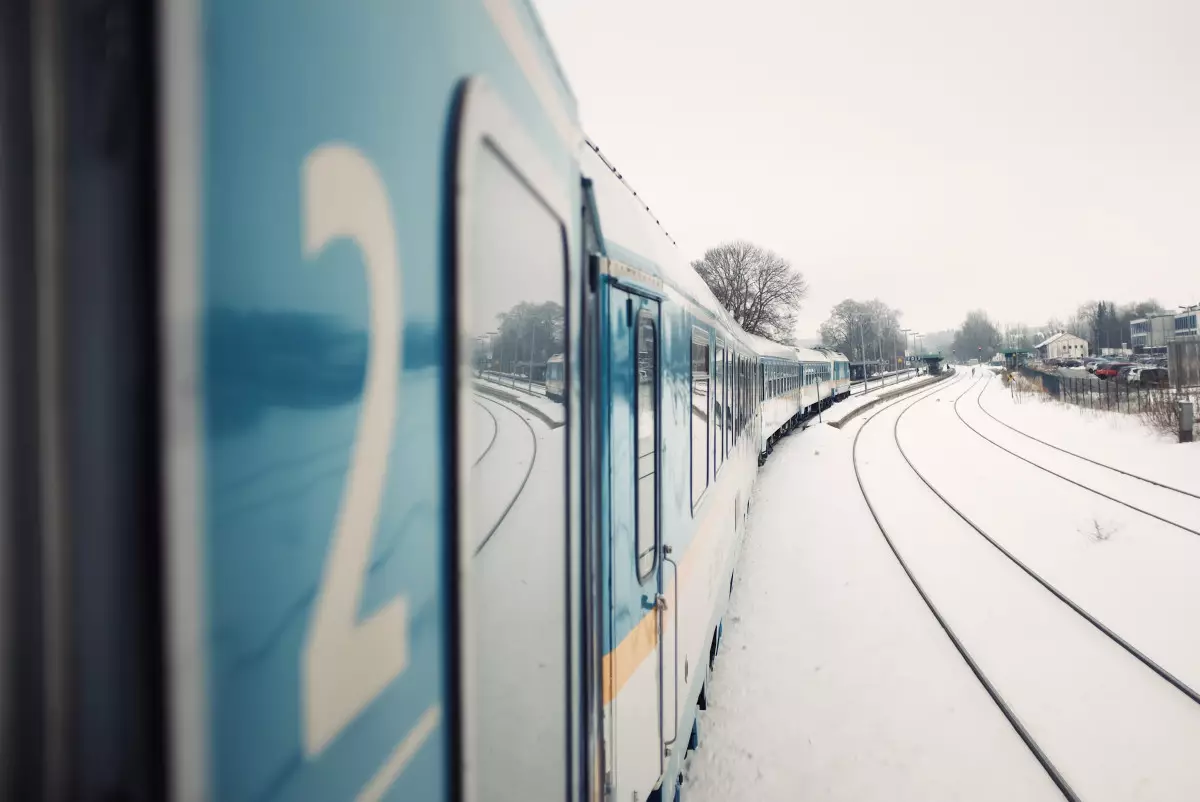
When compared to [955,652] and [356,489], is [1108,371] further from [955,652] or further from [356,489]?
[356,489]

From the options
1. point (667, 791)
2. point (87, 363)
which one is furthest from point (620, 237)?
point (667, 791)

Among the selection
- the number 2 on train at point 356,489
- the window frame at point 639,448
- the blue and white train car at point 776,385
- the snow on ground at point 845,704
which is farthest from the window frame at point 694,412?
the blue and white train car at point 776,385

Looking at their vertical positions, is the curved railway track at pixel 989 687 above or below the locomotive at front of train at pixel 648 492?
below

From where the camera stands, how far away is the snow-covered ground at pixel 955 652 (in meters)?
4.52

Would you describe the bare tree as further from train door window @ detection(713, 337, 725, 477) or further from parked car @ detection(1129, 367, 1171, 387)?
train door window @ detection(713, 337, 725, 477)

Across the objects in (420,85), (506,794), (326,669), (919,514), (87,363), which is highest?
(420,85)

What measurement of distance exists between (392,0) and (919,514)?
1245cm

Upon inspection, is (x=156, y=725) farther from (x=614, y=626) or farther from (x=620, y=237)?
(x=620, y=237)

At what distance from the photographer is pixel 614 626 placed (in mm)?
2344

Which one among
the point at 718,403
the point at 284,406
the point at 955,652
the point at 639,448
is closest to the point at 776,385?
the point at 955,652

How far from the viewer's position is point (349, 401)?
91 centimetres

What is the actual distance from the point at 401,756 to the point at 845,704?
17.7 feet

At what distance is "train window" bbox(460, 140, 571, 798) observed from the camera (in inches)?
50.3

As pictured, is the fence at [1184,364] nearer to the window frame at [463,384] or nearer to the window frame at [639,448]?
the window frame at [639,448]
